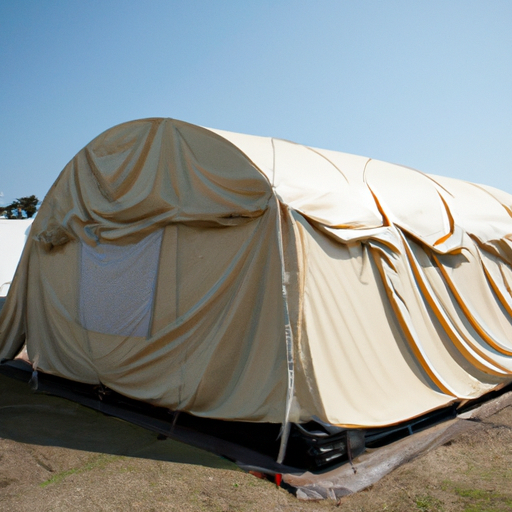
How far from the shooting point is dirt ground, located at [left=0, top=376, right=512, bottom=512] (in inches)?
137

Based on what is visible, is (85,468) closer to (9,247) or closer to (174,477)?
(174,477)

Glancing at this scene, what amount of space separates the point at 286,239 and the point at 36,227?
3.83m

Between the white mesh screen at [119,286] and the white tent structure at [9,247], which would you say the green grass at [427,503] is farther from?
the white tent structure at [9,247]

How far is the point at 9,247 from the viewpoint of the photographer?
15648 millimetres

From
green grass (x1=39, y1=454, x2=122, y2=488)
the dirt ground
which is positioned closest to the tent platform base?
the dirt ground

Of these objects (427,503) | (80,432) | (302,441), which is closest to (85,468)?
(80,432)

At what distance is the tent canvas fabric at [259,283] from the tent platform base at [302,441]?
0.74 ft

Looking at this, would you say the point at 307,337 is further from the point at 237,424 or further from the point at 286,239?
the point at 237,424

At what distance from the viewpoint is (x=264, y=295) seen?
4.34 m

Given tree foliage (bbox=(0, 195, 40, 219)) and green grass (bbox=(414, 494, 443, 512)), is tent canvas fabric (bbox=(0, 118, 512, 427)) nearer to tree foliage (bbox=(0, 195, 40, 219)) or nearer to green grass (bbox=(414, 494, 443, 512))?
green grass (bbox=(414, 494, 443, 512))

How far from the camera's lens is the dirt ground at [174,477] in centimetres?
347

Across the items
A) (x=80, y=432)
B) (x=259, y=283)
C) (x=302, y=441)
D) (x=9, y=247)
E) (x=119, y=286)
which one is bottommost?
(x=80, y=432)

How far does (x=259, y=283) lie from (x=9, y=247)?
13.3 metres

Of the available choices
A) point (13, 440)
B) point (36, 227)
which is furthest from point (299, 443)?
point (36, 227)
